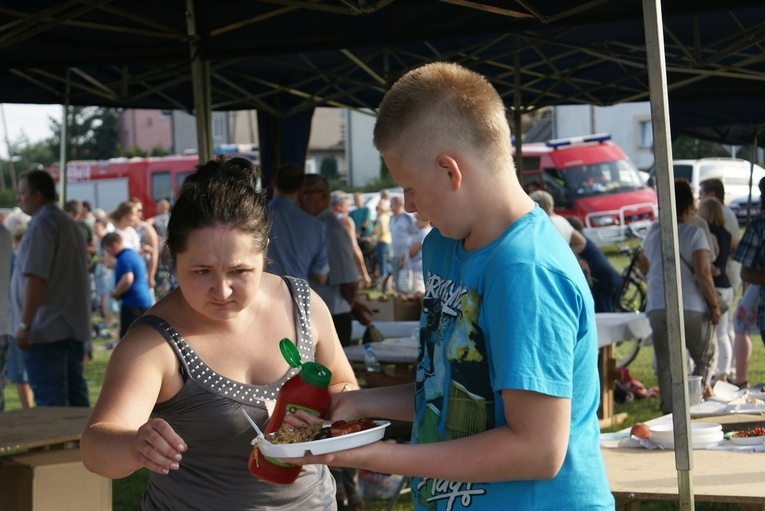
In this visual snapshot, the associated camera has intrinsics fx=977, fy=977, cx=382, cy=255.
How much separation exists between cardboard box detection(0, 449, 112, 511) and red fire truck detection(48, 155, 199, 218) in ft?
61.3

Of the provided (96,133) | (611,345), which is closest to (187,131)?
(96,133)

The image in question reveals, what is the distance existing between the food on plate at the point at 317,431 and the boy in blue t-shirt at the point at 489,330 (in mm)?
59

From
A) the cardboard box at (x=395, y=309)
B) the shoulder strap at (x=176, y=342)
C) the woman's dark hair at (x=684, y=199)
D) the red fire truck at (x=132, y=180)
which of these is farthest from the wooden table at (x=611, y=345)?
the red fire truck at (x=132, y=180)

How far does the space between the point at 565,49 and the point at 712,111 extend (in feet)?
7.83

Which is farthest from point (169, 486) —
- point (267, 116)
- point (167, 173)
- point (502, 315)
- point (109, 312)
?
point (167, 173)

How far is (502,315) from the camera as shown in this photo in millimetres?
1448

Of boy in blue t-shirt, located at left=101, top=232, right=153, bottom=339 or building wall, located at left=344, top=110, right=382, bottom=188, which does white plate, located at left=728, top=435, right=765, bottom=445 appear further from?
building wall, located at left=344, top=110, right=382, bottom=188

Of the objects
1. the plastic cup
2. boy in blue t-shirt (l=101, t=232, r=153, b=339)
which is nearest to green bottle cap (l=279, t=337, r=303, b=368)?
the plastic cup

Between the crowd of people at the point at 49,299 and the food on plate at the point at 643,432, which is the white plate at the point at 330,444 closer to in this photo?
the food on plate at the point at 643,432

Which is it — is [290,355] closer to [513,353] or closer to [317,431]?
[317,431]

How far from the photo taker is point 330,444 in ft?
5.06

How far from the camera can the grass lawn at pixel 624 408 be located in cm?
577

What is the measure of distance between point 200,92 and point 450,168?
12.1 ft

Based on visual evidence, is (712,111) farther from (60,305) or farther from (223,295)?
(223,295)
